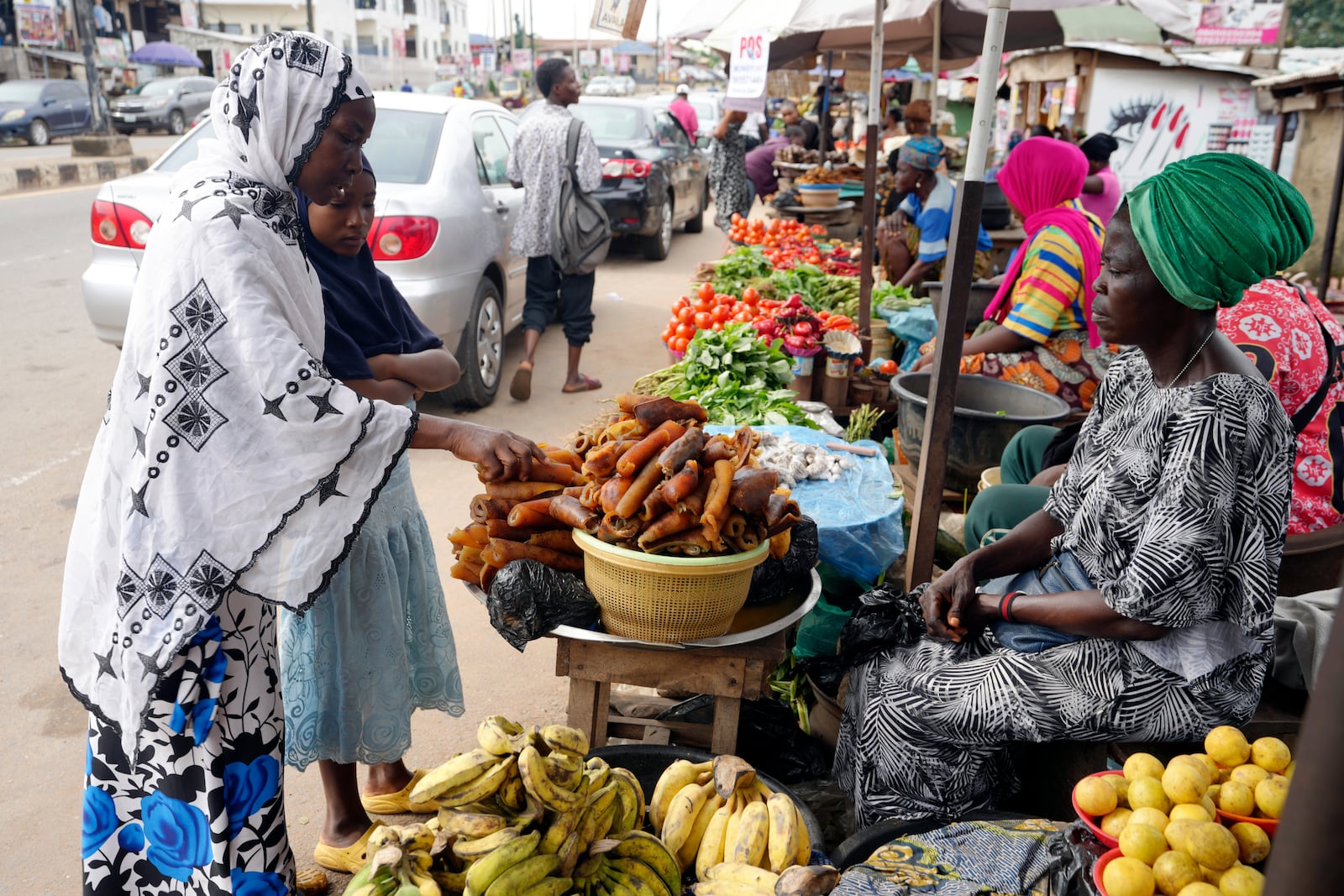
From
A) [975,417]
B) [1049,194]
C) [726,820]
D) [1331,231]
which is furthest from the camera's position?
[1331,231]

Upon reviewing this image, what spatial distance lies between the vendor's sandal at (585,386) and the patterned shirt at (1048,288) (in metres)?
3.74

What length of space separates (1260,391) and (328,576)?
201 cm

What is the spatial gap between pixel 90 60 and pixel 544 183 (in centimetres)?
1732

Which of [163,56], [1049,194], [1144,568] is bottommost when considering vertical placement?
[1144,568]

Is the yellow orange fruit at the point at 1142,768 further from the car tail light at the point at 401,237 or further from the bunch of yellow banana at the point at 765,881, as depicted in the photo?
the car tail light at the point at 401,237

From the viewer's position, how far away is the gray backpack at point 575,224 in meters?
6.68

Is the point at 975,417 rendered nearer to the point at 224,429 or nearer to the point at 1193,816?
the point at 1193,816

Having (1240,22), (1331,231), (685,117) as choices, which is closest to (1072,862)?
(1331,231)

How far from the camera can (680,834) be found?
2152 millimetres

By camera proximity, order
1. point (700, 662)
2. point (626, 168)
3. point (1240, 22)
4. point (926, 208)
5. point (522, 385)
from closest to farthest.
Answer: point (700, 662) → point (522, 385) → point (926, 208) → point (626, 168) → point (1240, 22)

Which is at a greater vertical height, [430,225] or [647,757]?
[430,225]

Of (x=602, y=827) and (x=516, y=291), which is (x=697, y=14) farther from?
(x=602, y=827)

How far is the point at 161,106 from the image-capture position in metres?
25.3

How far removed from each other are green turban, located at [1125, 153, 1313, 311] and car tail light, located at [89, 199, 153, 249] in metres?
5.38
